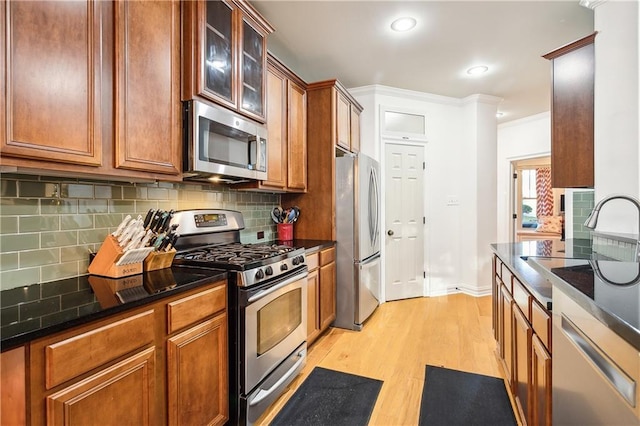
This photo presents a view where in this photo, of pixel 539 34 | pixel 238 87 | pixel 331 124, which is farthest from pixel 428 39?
pixel 238 87

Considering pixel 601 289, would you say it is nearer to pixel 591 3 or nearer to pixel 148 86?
pixel 148 86

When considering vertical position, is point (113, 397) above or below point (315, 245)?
below

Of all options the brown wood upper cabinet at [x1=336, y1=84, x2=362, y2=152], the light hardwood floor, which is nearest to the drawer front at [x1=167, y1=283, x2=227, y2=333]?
the light hardwood floor

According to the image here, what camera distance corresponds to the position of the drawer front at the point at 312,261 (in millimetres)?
2510

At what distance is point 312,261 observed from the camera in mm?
2562

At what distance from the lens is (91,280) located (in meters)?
1.41

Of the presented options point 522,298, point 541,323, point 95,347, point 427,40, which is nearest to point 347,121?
point 427,40

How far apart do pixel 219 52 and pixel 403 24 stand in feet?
5.09

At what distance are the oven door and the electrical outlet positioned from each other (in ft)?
9.34

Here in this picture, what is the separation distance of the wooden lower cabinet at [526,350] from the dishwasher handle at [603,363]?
279 millimetres

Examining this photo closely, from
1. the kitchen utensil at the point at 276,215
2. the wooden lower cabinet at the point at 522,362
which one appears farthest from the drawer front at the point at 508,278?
the kitchen utensil at the point at 276,215

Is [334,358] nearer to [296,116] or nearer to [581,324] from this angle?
[581,324]

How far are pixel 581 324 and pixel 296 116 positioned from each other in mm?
2621

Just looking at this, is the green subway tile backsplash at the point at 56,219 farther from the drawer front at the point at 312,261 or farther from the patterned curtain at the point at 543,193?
the patterned curtain at the point at 543,193
